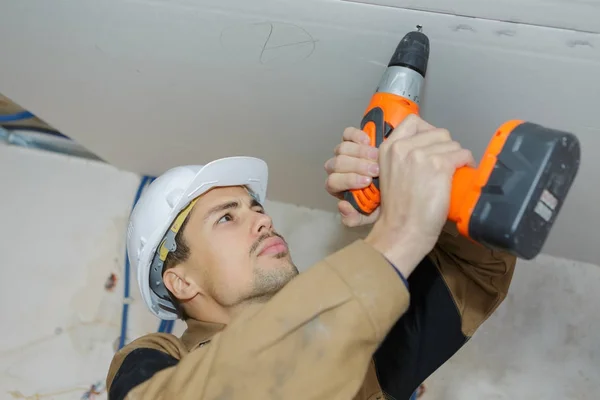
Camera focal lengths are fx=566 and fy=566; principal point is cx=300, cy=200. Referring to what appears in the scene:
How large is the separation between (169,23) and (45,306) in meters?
1.21

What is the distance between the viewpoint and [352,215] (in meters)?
0.85

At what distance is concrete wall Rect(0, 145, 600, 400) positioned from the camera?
158 centimetres

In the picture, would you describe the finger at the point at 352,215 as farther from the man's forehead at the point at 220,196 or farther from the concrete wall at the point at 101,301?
the concrete wall at the point at 101,301

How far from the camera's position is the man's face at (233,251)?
1059 mm

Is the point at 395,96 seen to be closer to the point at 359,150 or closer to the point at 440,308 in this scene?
the point at 359,150

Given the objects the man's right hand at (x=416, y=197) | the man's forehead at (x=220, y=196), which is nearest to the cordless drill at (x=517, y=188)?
the man's right hand at (x=416, y=197)

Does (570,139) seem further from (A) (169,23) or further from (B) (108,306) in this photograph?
(B) (108,306)

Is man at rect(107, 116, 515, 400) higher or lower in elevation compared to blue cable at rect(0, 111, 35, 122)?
higher

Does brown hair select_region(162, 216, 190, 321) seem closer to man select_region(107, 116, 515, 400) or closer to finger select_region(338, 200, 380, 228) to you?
man select_region(107, 116, 515, 400)

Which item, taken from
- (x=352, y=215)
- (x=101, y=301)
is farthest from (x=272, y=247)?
(x=101, y=301)

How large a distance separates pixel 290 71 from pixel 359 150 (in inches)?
11.4

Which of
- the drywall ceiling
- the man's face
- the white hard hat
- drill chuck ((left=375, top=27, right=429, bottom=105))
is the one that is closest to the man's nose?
the man's face

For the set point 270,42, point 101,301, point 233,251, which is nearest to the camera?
point 270,42

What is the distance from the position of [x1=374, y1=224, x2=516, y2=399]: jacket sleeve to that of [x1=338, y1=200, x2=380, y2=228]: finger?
0.18 m
